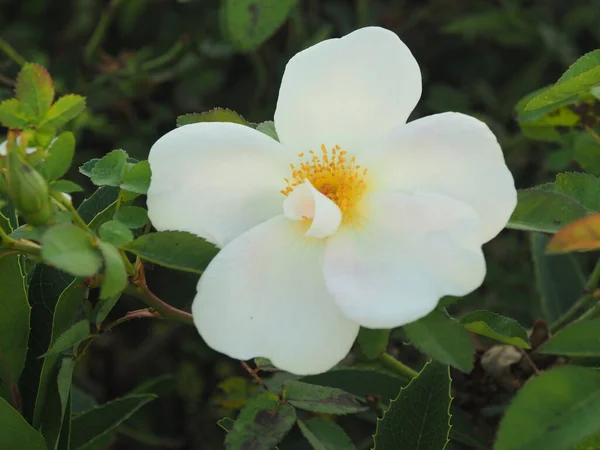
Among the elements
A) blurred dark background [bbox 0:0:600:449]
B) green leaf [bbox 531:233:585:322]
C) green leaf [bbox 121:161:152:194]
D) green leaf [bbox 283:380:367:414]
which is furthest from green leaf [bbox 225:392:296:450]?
blurred dark background [bbox 0:0:600:449]

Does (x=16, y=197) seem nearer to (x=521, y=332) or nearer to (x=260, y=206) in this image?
(x=260, y=206)

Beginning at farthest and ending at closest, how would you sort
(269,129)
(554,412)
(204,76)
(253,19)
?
(204,76) → (253,19) → (269,129) → (554,412)

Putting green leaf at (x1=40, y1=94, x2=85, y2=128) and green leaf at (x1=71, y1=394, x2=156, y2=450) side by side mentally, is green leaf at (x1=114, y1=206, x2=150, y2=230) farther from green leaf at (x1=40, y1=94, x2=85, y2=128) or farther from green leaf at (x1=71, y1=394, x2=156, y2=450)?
green leaf at (x1=71, y1=394, x2=156, y2=450)

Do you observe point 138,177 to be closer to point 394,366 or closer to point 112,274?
point 112,274

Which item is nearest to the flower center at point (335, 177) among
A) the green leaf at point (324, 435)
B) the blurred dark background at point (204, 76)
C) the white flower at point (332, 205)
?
the white flower at point (332, 205)

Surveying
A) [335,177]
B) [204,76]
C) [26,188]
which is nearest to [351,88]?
[335,177]

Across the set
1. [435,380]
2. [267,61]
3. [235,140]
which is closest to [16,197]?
[235,140]
